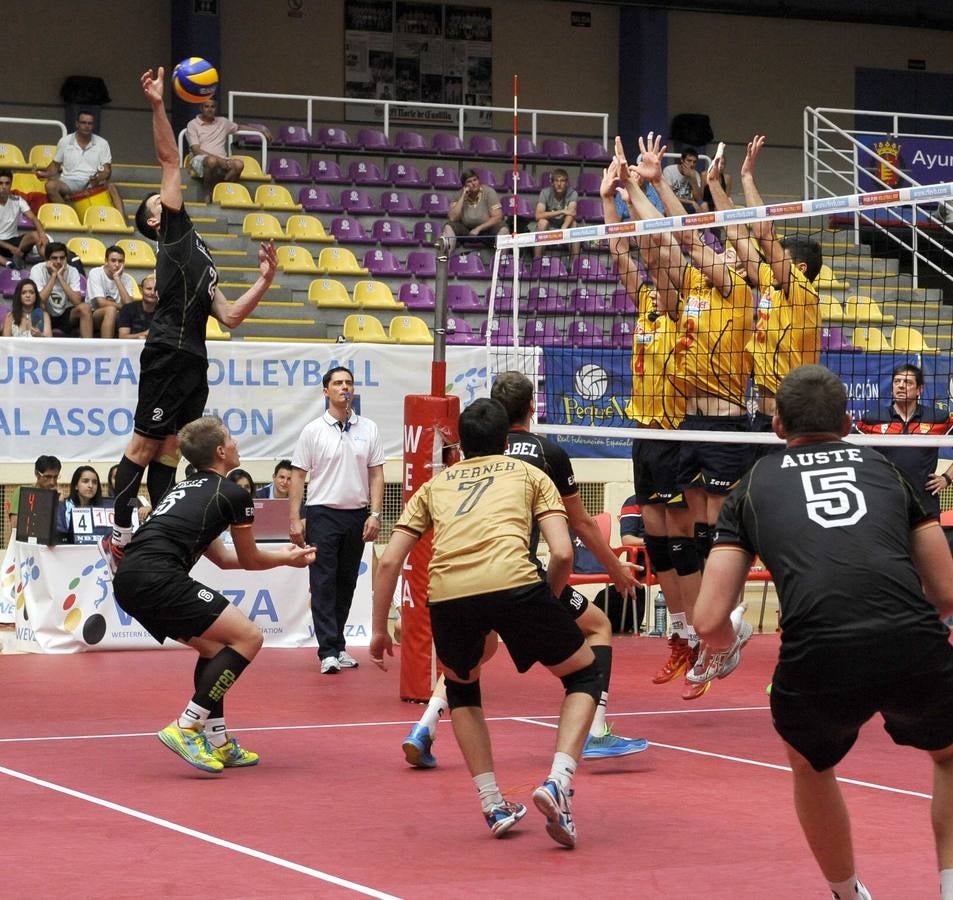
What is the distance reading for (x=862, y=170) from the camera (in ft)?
66.0

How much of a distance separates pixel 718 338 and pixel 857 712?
16.9 ft

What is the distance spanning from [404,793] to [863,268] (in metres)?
16.7

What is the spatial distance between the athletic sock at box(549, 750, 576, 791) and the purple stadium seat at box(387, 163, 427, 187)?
17.0 meters

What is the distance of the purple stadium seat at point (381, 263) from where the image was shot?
20016mm

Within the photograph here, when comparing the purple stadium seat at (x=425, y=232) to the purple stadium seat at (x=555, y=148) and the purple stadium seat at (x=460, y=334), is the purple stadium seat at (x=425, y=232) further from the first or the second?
the purple stadium seat at (x=555, y=148)

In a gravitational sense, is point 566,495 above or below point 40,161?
below

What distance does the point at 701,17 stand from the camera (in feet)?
90.4

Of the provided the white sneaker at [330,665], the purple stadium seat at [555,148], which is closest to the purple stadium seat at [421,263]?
the purple stadium seat at [555,148]

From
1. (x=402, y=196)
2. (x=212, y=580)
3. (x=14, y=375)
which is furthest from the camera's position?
(x=402, y=196)

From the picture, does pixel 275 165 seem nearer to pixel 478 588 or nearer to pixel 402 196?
pixel 402 196

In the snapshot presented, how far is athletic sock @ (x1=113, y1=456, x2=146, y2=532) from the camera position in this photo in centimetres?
877

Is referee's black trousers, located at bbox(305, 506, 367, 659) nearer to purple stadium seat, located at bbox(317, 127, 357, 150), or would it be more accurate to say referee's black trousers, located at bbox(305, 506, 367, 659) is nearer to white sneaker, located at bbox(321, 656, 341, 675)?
white sneaker, located at bbox(321, 656, 341, 675)

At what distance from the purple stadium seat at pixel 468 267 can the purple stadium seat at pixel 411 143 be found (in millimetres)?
2677

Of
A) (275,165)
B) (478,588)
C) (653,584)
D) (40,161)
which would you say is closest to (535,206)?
(275,165)
